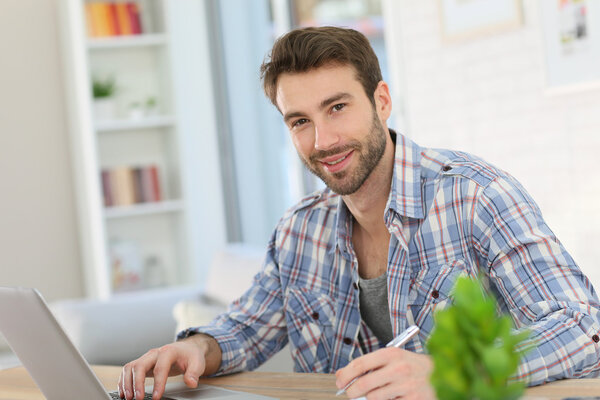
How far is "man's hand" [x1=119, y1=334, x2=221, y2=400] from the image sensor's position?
4.35ft

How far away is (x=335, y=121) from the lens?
1586 mm

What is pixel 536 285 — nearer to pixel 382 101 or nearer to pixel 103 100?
pixel 382 101

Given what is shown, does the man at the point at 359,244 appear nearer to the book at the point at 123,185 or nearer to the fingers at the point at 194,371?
the fingers at the point at 194,371

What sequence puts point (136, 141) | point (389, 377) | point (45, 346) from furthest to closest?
1. point (136, 141)
2. point (45, 346)
3. point (389, 377)

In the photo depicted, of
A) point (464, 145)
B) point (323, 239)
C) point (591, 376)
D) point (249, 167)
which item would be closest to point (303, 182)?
point (249, 167)

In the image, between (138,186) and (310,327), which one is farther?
(138,186)

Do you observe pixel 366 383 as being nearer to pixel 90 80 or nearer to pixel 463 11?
pixel 463 11

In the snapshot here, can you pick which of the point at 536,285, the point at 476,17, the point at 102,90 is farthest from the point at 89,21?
the point at 536,285

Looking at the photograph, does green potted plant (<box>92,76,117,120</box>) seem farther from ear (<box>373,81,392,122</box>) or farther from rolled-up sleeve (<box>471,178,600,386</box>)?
rolled-up sleeve (<box>471,178,600,386</box>)

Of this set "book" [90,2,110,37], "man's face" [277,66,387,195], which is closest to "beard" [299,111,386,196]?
"man's face" [277,66,387,195]

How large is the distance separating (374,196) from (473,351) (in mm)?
1099

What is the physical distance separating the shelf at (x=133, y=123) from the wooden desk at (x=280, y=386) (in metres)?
3.04

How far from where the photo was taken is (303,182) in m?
4.09

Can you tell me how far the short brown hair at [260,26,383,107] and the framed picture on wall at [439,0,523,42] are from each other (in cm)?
139
